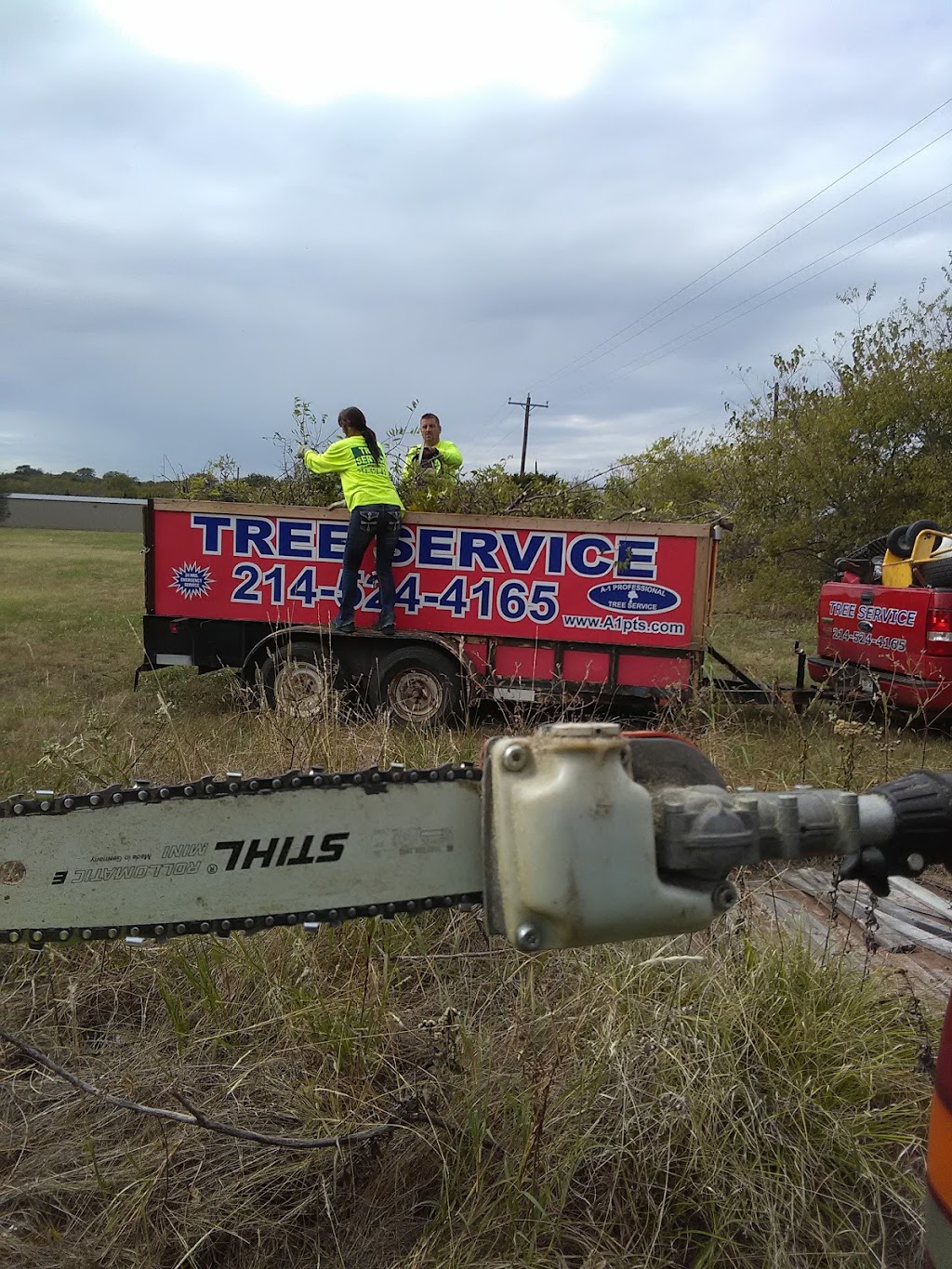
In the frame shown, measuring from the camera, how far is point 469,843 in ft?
3.71

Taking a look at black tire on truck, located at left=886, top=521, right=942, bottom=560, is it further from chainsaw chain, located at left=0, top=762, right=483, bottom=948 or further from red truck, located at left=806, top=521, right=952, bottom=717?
chainsaw chain, located at left=0, top=762, right=483, bottom=948

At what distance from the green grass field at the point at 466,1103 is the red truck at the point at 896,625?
12.7 ft

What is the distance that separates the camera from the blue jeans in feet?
20.3

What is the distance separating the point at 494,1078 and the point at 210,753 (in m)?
2.22

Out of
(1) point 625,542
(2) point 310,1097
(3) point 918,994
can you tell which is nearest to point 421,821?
(2) point 310,1097

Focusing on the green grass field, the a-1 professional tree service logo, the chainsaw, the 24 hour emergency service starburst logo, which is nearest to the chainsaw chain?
the chainsaw

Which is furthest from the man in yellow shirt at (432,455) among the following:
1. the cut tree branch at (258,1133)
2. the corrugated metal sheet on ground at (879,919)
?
the cut tree branch at (258,1133)

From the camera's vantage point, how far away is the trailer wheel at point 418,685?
637 centimetres

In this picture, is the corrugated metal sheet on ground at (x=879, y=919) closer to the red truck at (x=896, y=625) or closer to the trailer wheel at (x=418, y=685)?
the red truck at (x=896, y=625)

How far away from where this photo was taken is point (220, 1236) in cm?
174

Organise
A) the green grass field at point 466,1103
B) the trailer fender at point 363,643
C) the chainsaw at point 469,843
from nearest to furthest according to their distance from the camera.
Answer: the chainsaw at point 469,843 → the green grass field at point 466,1103 → the trailer fender at point 363,643

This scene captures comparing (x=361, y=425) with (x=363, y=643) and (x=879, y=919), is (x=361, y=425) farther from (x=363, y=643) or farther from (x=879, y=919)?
(x=879, y=919)

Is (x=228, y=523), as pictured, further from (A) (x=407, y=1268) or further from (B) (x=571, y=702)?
(A) (x=407, y=1268)

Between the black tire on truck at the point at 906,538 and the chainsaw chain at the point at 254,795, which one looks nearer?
the chainsaw chain at the point at 254,795
